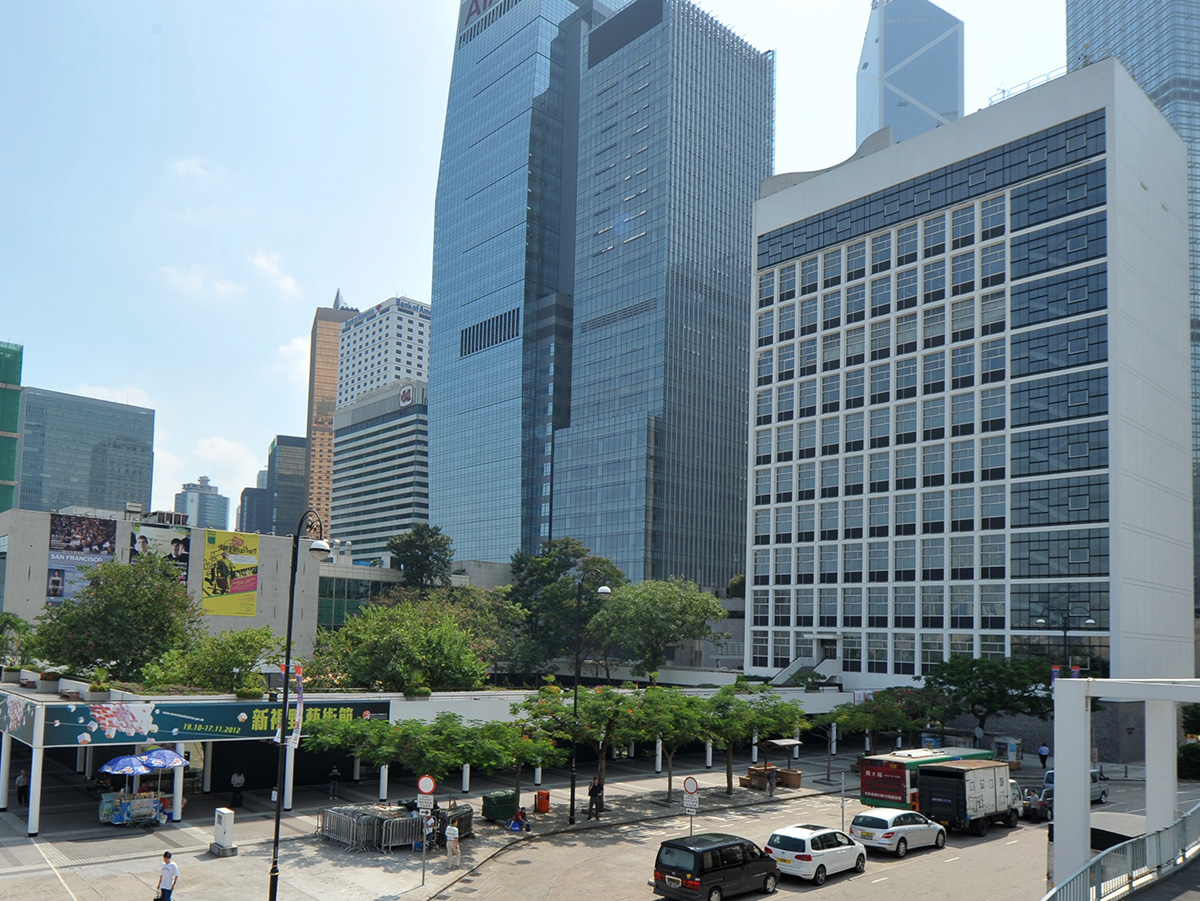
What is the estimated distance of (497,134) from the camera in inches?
7461

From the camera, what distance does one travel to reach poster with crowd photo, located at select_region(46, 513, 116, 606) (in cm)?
7844

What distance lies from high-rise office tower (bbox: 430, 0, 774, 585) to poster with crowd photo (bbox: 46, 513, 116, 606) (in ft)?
248

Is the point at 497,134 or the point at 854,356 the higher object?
the point at 497,134

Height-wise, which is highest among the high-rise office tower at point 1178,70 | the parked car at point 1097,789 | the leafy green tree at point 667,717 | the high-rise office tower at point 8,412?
the high-rise office tower at point 1178,70

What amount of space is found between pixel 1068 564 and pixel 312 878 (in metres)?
55.3

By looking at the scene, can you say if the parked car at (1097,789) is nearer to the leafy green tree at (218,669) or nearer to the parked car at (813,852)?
the parked car at (813,852)

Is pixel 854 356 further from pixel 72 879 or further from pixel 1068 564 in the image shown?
pixel 72 879

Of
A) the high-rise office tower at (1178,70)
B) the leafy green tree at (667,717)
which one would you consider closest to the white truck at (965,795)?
the leafy green tree at (667,717)

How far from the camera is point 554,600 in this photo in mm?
97625

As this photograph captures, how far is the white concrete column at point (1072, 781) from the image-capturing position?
21969mm

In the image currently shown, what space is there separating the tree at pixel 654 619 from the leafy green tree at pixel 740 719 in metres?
32.4

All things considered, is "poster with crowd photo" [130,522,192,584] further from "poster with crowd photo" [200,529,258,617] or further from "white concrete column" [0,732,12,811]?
"white concrete column" [0,732,12,811]

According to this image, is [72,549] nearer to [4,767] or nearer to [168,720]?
[4,767]

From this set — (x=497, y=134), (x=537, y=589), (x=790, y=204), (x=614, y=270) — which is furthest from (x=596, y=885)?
(x=497, y=134)
